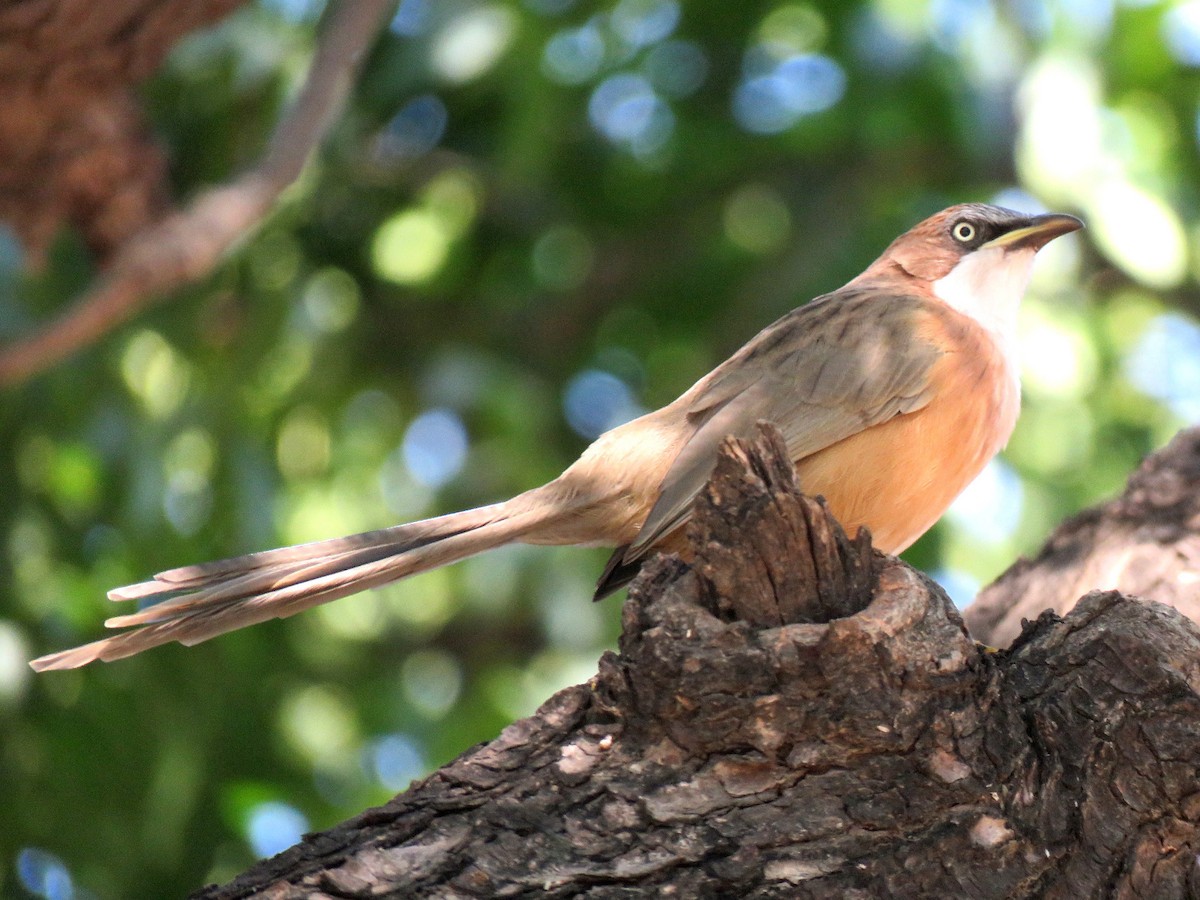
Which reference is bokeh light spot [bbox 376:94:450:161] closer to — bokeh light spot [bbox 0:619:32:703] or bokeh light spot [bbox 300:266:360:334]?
bokeh light spot [bbox 300:266:360:334]

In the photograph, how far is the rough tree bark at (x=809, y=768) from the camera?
314 centimetres

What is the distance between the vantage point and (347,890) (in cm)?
304

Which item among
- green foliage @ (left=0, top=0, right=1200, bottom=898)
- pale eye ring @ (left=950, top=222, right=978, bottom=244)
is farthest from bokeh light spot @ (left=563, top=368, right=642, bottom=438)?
pale eye ring @ (left=950, top=222, right=978, bottom=244)

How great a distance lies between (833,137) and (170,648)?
4.81 m

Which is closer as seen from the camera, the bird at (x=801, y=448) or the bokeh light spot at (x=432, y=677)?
the bird at (x=801, y=448)

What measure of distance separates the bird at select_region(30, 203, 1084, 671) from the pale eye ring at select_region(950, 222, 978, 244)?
1.97ft

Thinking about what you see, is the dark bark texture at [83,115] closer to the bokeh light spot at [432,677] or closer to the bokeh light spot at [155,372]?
the bokeh light spot at [155,372]

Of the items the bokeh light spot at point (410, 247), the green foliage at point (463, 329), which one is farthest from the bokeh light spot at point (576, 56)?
the bokeh light spot at point (410, 247)

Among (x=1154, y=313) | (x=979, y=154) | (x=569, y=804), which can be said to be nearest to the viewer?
(x=569, y=804)

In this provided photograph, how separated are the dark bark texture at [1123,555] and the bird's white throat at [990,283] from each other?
3.06 ft

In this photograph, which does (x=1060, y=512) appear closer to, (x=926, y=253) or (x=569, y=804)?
(x=926, y=253)

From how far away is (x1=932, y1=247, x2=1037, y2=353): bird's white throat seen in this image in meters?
6.06

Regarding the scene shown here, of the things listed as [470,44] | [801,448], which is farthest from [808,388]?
[470,44]


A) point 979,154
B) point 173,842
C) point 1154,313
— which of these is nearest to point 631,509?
point 979,154
